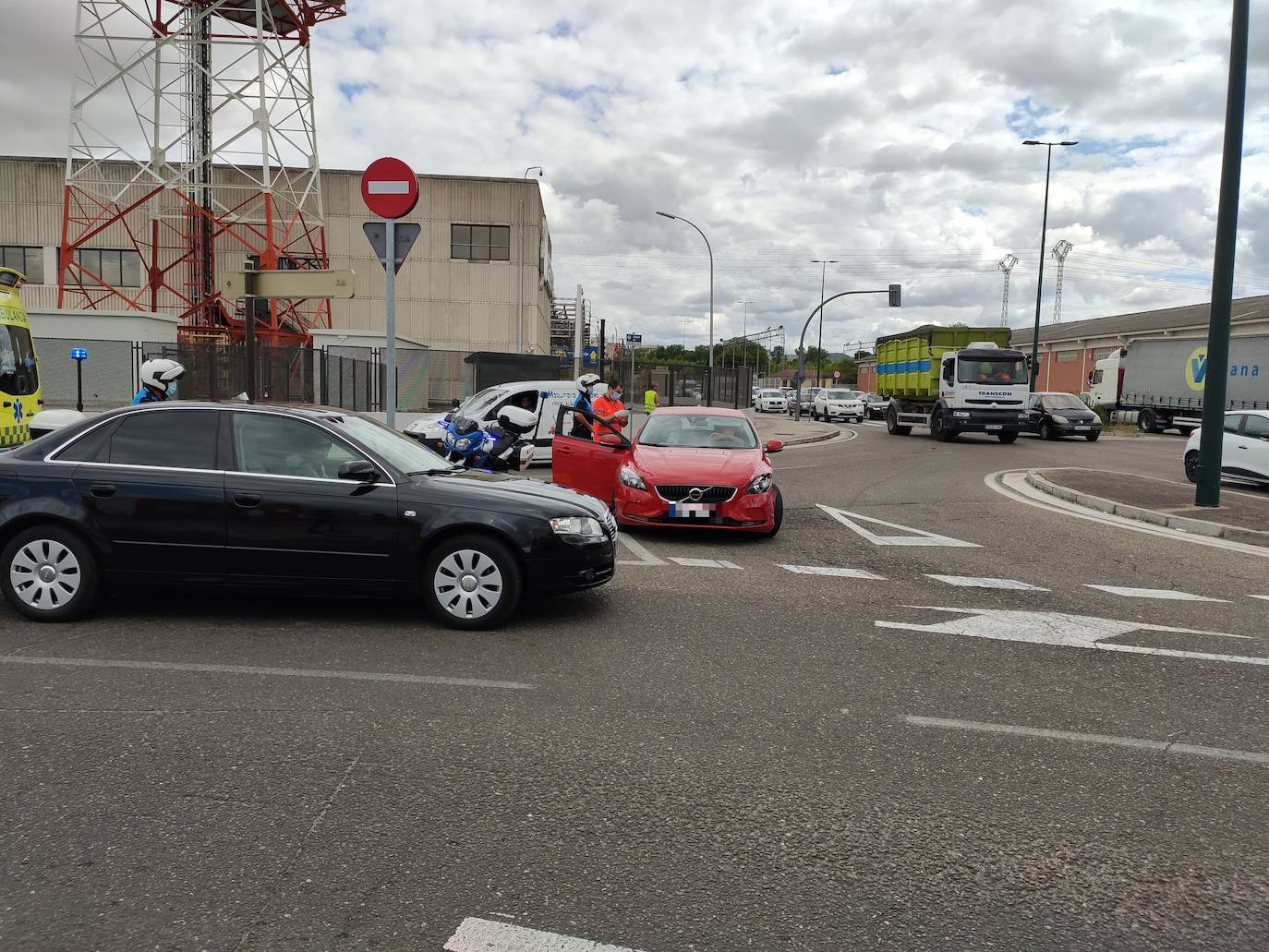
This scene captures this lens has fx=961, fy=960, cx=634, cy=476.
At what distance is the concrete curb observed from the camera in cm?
1079

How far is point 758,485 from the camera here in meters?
9.79

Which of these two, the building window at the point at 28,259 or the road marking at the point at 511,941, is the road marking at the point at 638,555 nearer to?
the road marking at the point at 511,941

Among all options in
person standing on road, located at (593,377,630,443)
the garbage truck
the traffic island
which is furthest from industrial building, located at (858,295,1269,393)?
person standing on road, located at (593,377,630,443)

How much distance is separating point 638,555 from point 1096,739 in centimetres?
516

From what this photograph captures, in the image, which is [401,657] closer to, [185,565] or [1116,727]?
[185,565]

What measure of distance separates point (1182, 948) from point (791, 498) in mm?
11236

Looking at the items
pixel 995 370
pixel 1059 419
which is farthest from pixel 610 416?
pixel 1059 419

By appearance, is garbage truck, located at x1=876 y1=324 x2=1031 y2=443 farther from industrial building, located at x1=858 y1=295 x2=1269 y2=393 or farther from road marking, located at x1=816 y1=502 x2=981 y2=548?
industrial building, located at x1=858 y1=295 x2=1269 y2=393

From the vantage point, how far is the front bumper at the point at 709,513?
9.65 m

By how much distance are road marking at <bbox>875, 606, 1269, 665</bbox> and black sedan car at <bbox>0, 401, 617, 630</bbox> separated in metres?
2.70

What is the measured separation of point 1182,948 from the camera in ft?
8.88

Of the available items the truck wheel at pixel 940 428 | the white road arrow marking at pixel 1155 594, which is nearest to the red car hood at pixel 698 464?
the white road arrow marking at pixel 1155 594

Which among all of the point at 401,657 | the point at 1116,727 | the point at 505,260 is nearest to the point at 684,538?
the point at 401,657

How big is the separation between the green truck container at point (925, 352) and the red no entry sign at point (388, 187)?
20849mm
